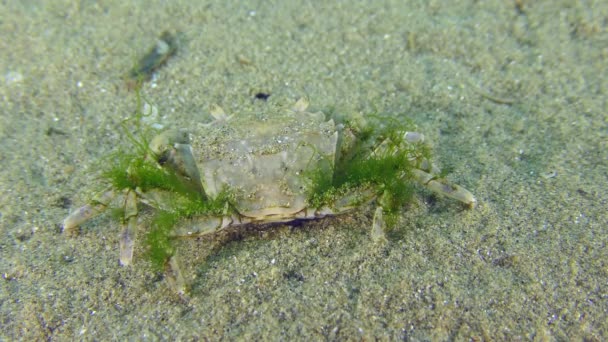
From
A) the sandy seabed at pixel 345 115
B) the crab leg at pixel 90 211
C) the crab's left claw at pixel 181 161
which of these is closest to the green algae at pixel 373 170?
the sandy seabed at pixel 345 115

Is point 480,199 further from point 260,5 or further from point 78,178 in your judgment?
point 260,5

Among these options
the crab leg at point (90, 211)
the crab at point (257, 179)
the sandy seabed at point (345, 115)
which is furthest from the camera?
the crab leg at point (90, 211)

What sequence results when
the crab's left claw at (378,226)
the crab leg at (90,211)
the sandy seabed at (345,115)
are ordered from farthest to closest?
the crab leg at (90,211), the crab's left claw at (378,226), the sandy seabed at (345,115)

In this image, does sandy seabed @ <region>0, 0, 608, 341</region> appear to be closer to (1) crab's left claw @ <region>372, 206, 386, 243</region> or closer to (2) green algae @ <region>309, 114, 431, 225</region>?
(1) crab's left claw @ <region>372, 206, 386, 243</region>

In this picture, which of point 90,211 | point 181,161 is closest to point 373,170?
point 181,161

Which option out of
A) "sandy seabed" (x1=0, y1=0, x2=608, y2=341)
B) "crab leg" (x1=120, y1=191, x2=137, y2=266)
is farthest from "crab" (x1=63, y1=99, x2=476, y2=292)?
"sandy seabed" (x1=0, y1=0, x2=608, y2=341)

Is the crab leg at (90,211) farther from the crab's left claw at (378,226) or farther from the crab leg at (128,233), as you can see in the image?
the crab's left claw at (378,226)

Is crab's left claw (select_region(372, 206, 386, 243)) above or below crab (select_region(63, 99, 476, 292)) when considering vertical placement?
below
